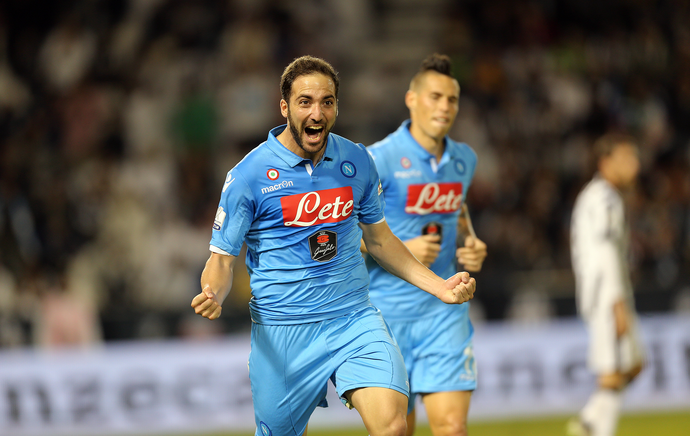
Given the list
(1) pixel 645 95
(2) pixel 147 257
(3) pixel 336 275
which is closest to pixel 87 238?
(2) pixel 147 257

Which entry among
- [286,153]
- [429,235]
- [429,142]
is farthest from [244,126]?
[286,153]

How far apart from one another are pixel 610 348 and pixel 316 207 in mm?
3664

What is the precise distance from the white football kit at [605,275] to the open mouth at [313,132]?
3.46 metres

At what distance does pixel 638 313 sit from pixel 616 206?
3552 millimetres

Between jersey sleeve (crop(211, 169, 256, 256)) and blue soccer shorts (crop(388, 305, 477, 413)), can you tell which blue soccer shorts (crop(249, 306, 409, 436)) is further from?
blue soccer shorts (crop(388, 305, 477, 413))

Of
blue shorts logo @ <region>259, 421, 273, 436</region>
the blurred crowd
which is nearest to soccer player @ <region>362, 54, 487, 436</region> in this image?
blue shorts logo @ <region>259, 421, 273, 436</region>

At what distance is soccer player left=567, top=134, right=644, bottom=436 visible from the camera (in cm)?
679

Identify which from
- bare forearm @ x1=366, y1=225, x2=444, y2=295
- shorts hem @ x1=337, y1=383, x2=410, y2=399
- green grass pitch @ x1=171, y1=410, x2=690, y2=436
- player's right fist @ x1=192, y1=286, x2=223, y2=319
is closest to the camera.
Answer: player's right fist @ x1=192, y1=286, x2=223, y2=319

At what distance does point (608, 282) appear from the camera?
6.78 metres

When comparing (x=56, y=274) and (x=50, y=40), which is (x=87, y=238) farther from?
(x=50, y=40)

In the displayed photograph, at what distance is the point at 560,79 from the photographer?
516 inches

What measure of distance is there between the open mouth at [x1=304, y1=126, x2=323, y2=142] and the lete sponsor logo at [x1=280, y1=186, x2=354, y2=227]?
28 centimetres

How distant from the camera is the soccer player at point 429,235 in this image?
17.4 ft

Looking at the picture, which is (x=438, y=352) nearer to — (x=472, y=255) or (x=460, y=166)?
(x=472, y=255)
